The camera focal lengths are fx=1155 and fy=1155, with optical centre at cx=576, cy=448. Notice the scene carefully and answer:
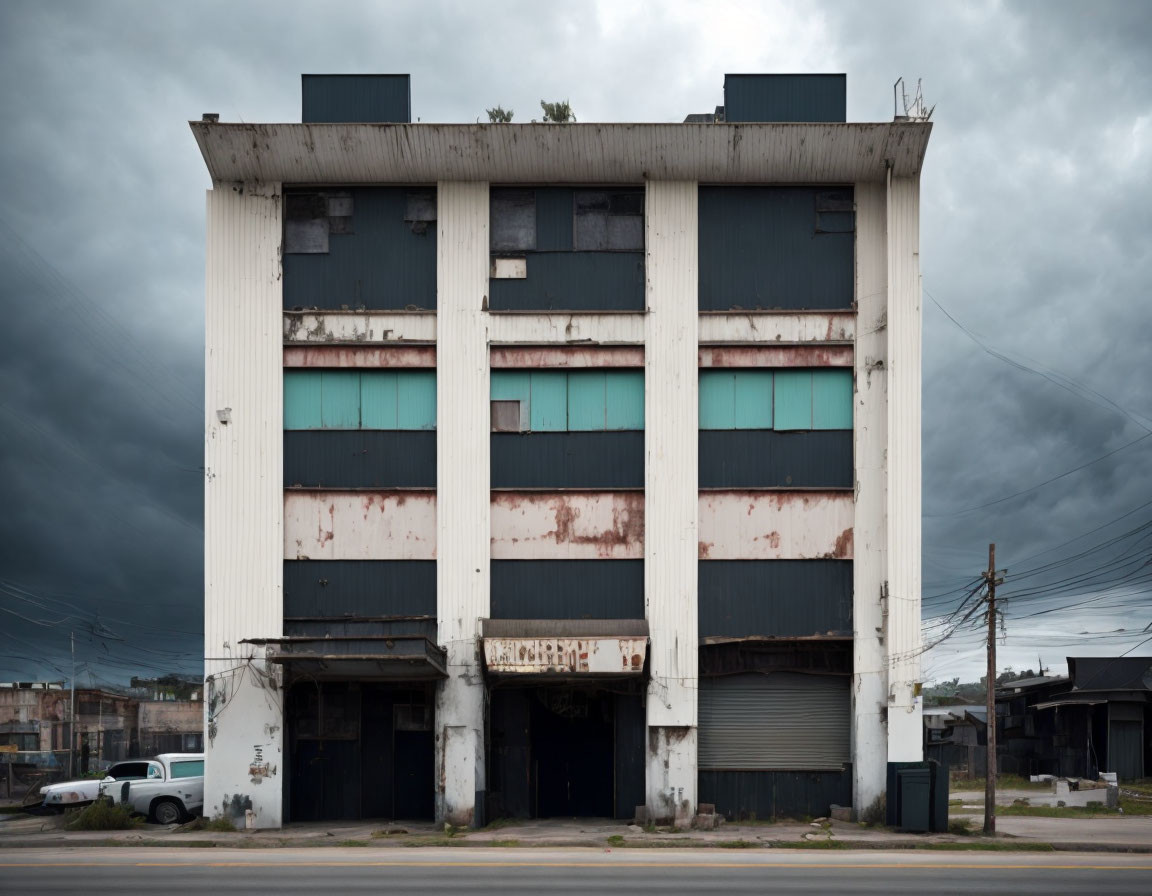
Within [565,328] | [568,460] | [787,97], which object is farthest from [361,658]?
[787,97]

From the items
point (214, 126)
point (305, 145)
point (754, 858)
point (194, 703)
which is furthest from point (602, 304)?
point (194, 703)

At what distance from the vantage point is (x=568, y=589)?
89.5 feet

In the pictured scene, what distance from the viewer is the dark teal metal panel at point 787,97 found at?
1097 inches

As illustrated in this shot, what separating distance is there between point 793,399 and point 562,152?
7994mm

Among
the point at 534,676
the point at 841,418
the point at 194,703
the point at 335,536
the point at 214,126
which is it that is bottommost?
the point at 194,703

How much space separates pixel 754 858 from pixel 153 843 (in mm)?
12302

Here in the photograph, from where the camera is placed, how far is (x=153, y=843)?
78.2 ft

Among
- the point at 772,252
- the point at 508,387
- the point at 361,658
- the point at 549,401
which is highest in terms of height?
the point at 772,252

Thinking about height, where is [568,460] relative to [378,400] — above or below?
below

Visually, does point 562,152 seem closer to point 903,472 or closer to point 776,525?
point 776,525

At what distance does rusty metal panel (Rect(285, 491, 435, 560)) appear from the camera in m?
27.2

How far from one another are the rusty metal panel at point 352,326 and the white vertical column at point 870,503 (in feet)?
34.0

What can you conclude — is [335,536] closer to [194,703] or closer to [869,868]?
[869,868]

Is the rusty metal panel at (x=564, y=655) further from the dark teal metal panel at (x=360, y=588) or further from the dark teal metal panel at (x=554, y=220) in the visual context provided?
the dark teal metal panel at (x=554, y=220)
